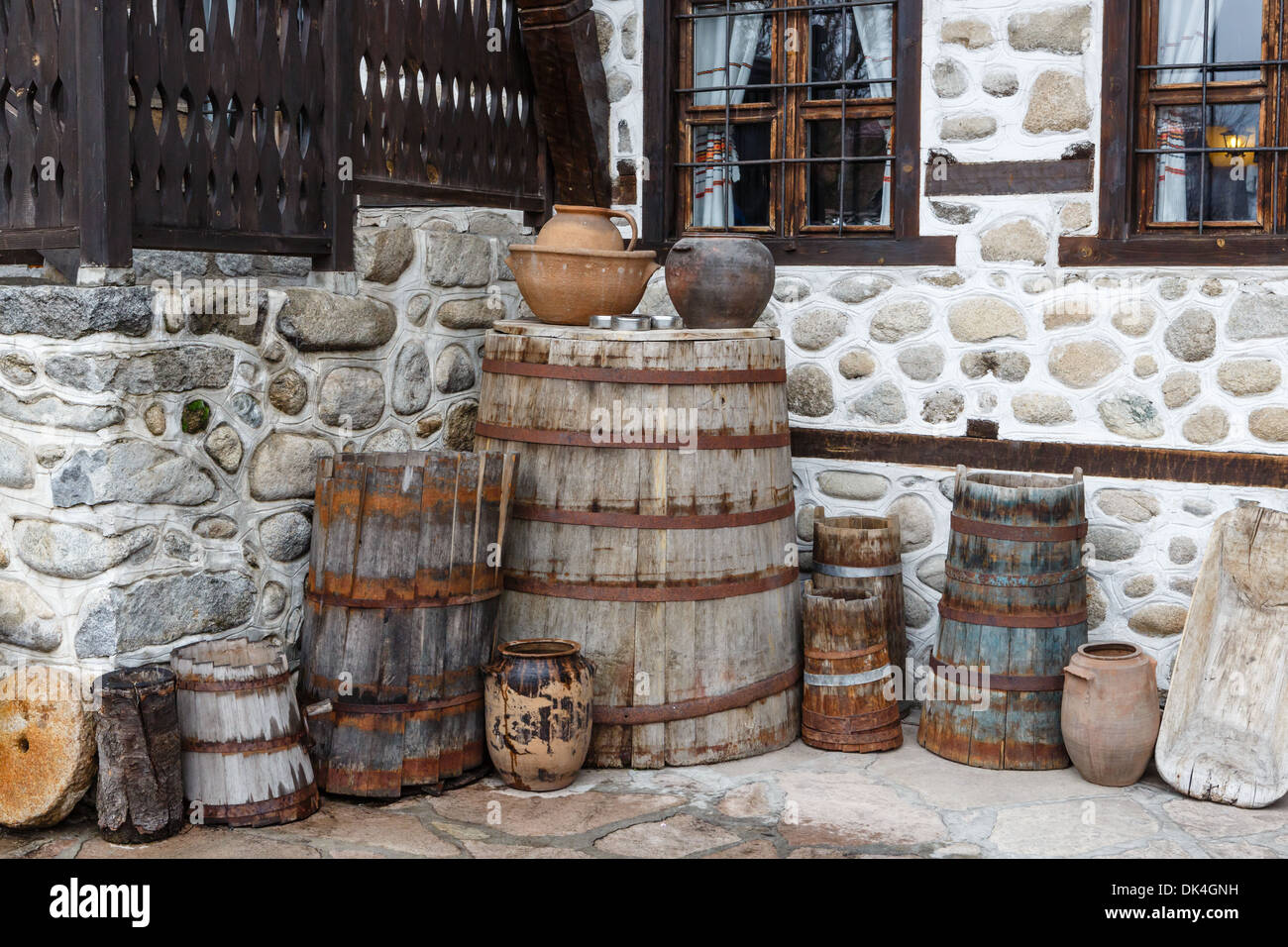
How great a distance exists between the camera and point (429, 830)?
364 cm

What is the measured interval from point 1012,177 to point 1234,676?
5.90ft

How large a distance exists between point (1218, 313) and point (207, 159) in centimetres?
316

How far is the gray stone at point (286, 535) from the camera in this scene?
158 inches

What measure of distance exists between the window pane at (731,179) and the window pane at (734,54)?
117 millimetres

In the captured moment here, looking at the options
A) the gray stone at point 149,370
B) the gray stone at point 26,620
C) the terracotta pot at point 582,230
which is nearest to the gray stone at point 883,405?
the terracotta pot at point 582,230

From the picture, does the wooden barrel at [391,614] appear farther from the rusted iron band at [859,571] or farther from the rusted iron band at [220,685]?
the rusted iron band at [859,571]

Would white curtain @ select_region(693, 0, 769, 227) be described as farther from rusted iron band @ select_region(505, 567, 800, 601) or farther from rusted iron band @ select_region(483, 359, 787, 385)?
rusted iron band @ select_region(505, 567, 800, 601)

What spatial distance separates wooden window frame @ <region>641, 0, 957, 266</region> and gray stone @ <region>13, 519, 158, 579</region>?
7.79 feet

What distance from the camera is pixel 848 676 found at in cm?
430

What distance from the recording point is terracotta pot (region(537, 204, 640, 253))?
455 centimetres

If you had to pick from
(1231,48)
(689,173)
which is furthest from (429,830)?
(1231,48)

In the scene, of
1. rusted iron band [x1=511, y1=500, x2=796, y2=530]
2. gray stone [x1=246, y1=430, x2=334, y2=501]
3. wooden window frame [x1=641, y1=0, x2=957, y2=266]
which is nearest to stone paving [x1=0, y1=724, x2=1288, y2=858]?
rusted iron band [x1=511, y1=500, x2=796, y2=530]

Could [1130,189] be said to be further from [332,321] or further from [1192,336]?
[332,321]

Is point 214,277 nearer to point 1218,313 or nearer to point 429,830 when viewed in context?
point 429,830
